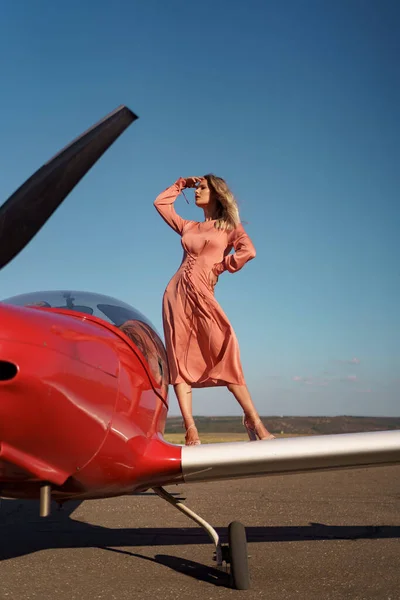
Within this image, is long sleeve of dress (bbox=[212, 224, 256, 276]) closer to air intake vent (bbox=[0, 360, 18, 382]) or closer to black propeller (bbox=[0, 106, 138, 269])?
black propeller (bbox=[0, 106, 138, 269])

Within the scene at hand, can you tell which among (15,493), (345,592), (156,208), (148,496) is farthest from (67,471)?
(148,496)

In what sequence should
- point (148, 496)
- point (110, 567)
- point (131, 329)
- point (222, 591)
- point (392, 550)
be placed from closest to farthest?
point (222, 591) < point (131, 329) < point (110, 567) < point (392, 550) < point (148, 496)

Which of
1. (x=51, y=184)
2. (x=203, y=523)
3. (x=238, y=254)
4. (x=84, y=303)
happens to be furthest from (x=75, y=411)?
(x=238, y=254)

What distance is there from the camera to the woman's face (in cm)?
552

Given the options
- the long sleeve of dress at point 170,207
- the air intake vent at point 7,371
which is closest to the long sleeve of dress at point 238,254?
the long sleeve of dress at point 170,207

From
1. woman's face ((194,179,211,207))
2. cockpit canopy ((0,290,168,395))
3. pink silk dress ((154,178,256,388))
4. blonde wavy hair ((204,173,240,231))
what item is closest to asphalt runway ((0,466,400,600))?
cockpit canopy ((0,290,168,395))

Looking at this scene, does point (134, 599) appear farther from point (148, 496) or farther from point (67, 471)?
point (148, 496)

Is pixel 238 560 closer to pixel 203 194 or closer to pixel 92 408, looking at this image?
pixel 92 408

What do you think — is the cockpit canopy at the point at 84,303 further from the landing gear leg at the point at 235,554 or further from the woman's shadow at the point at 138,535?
the woman's shadow at the point at 138,535

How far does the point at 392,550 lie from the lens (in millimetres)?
4422

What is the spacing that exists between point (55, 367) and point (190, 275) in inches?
100

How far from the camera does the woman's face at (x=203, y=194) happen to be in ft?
18.1

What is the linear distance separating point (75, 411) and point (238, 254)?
8.23 feet

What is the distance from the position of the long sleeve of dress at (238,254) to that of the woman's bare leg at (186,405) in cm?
99
